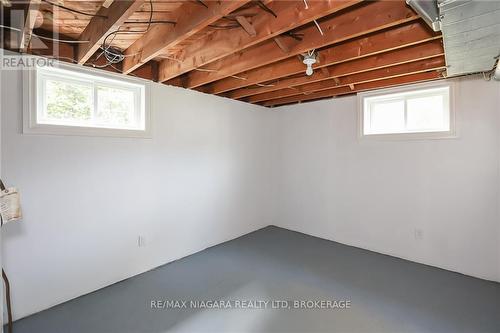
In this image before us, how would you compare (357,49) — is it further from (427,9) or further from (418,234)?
(418,234)

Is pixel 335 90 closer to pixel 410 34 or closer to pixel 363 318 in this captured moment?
pixel 410 34

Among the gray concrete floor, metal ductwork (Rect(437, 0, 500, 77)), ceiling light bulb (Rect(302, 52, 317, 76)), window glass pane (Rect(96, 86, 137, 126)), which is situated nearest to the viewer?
metal ductwork (Rect(437, 0, 500, 77))

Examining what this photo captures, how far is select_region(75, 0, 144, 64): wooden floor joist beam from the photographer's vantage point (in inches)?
58.4

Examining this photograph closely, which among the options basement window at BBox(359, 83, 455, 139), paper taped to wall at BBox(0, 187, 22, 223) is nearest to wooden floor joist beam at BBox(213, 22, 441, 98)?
basement window at BBox(359, 83, 455, 139)

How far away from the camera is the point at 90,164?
2498 mm

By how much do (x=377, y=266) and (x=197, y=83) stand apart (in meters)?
3.25

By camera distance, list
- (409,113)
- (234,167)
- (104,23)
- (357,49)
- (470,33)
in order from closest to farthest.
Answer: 1. (470,33)
2. (104,23)
3. (357,49)
4. (409,113)
5. (234,167)

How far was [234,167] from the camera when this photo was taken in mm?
4121

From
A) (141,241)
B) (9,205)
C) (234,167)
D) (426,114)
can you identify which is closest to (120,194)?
(141,241)

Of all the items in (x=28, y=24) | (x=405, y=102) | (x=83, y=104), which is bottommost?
(x=83, y=104)

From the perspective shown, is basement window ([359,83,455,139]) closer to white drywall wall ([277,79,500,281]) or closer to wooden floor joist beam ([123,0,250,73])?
white drywall wall ([277,79,500,281])

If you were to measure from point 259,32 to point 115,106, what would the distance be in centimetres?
187

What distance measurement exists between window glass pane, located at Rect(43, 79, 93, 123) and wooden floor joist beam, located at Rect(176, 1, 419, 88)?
4.77 feet

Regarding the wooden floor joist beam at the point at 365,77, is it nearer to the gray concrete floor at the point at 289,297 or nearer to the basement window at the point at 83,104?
the basement window at the point at 83,104
